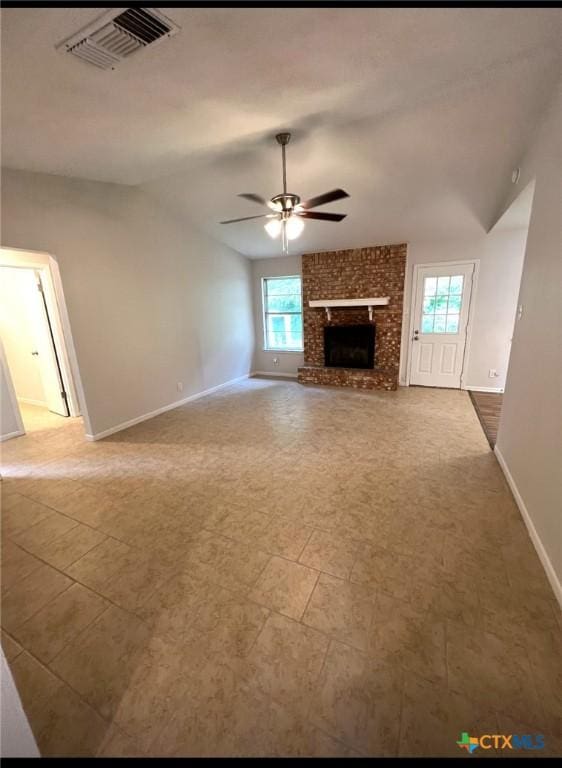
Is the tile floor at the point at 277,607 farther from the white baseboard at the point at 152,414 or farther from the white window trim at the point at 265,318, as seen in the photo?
the white window trim at the point at 265,318

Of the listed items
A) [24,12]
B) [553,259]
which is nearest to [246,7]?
[24,12]

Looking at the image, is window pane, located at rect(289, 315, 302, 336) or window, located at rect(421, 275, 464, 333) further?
window pane, located at rect(289, 315, 302, 336)

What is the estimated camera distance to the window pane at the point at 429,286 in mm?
5045

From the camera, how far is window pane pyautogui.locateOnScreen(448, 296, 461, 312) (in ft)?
16.2

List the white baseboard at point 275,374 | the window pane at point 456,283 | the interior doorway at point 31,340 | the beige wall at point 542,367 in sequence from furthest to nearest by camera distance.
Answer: the white baseboard at point 275,374 → the window pane at point 456,283 → the interior doorway at point 31,340 → the beige wall at point 542,367

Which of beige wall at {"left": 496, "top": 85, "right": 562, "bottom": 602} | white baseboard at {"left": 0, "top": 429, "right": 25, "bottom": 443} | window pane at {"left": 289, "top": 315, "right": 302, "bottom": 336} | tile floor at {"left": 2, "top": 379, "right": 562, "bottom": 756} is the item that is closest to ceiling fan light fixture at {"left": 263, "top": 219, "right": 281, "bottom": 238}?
beige wall at {"left": 496, "top": 85, "right": 562, "bottom": 602}

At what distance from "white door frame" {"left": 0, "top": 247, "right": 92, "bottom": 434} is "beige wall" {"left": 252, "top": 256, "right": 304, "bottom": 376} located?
362cm

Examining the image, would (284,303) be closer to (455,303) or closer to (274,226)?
(455,303)

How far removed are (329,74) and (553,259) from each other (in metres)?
1.85

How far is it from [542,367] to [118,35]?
3.05 m

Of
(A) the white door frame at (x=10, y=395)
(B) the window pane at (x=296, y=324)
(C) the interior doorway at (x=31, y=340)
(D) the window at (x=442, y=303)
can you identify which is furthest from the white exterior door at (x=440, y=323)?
(A) the white door frame at (x=10, y=395)

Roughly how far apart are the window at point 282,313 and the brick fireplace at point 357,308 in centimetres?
33

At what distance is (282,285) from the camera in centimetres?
639

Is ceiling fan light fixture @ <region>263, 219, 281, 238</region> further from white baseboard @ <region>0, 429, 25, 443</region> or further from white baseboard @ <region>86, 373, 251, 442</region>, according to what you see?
white baseboard @ <region>0, 429, 25, 443</region>
